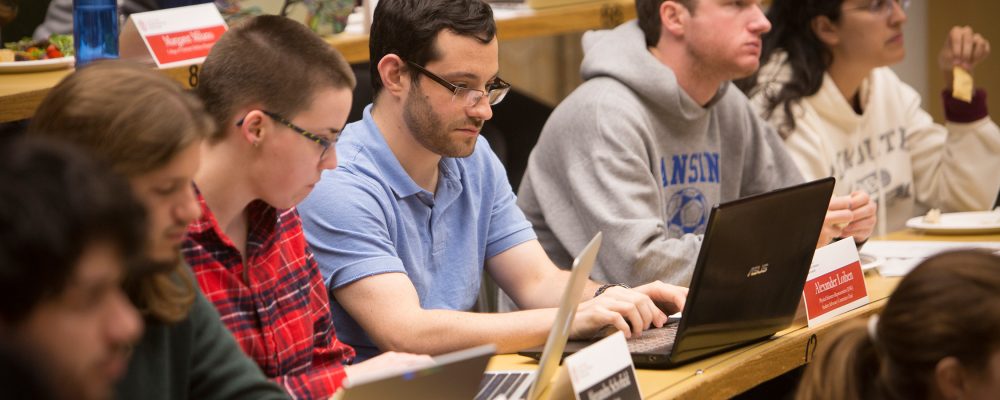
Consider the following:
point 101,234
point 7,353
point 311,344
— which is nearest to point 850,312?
point 311,344

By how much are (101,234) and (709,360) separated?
1.28 metres

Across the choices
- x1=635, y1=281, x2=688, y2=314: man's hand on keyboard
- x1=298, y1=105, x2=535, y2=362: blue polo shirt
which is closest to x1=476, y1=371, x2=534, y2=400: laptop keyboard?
x1=298, y1=105, x2=535, y2=362: blue polo shirt

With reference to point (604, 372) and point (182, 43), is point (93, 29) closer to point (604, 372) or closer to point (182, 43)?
point (182, 43)

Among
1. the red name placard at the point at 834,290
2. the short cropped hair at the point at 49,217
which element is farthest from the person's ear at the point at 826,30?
the short cropped hair at the point at 49,217

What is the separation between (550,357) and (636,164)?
998 mm

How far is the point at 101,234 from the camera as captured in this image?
90 centimetres

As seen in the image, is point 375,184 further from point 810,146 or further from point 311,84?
point 810,146

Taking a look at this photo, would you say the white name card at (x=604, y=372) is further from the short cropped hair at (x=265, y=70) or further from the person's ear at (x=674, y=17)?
the person's ear at (x=674, y=17)

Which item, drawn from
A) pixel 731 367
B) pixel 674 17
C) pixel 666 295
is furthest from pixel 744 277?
pixel 674 17

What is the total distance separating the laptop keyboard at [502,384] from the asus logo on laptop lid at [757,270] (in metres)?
0.38

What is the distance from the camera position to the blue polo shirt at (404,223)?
2.08 meters

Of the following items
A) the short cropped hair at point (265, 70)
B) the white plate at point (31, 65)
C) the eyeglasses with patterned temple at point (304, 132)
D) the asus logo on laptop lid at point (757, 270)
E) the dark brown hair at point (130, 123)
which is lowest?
the white plate at point (31, 65)

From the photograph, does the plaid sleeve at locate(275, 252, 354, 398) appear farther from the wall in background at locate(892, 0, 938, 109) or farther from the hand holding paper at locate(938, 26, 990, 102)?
the wall in background at locate(892, 0, 938, 109)

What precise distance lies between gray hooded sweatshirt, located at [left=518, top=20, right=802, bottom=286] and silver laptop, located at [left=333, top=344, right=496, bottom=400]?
99 cm
